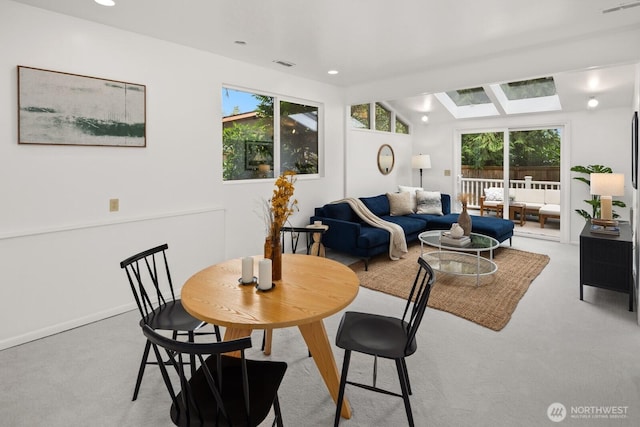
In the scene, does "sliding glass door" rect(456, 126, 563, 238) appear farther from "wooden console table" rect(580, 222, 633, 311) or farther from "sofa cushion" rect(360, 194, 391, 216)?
"wooden console table" rect(580, 222, 633, 311)

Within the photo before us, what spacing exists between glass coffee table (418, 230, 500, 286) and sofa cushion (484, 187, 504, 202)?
228 cm

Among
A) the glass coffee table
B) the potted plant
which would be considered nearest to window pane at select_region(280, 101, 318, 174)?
the glass coffee table

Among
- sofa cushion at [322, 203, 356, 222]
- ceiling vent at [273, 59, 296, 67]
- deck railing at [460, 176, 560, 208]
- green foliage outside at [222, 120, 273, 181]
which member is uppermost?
ceiling vent at [273, 59, 296, 67]

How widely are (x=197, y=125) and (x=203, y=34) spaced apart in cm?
89

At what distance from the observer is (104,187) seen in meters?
3.15

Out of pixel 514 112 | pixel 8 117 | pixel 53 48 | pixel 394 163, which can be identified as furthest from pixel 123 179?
pixel 514 112

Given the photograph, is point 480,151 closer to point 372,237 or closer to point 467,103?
point 467,103

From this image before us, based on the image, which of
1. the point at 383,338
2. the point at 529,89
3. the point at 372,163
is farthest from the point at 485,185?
A: the point at 383,338

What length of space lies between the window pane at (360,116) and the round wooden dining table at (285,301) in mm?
4290

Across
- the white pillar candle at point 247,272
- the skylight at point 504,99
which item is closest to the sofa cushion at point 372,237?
the white pillar candle at point 247,272

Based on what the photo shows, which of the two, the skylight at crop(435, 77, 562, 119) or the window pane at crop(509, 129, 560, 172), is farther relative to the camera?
the window pane at crop(509, 129, 560, 172)

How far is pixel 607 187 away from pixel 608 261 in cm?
84

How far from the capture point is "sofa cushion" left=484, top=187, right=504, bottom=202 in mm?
6758

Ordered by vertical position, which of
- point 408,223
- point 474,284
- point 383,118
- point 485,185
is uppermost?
point 383,118
